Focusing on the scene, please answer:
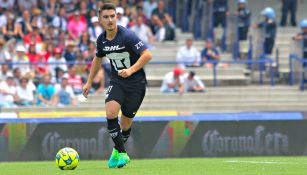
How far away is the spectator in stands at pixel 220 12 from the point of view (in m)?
A: 27.7

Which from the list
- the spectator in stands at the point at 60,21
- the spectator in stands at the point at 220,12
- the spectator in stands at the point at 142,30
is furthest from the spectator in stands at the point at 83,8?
the spectator in stands at the point at 220,12

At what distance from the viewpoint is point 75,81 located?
2347cm

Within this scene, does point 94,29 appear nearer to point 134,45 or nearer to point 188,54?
point 188,54

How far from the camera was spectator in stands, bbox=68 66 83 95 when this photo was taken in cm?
2341

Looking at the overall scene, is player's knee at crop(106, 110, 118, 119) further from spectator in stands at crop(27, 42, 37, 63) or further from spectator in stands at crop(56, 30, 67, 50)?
spectator in stands at crop(56, 30, 67, 50)

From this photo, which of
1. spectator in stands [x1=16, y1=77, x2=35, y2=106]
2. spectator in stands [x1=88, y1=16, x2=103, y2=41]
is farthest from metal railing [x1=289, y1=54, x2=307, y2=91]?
spectator in stands [x1=16, y1=77, x2=35, y2=106]

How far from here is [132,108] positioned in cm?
1374

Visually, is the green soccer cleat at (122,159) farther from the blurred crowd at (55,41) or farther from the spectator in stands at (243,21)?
the spectator in stands at (243,21)

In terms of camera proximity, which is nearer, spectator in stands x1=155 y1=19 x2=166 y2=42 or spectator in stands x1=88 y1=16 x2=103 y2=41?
spectator in stands x1=88 y1=16 x2=103 y2=41

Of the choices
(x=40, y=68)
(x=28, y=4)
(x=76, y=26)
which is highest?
(x=28, y=4)

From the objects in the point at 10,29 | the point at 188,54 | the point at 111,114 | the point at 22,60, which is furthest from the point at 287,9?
the point at 111,114

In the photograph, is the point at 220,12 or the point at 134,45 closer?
the point at 134,45

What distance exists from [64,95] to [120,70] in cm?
1006

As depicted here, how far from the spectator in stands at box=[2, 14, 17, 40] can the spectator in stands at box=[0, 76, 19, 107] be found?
2382mm
